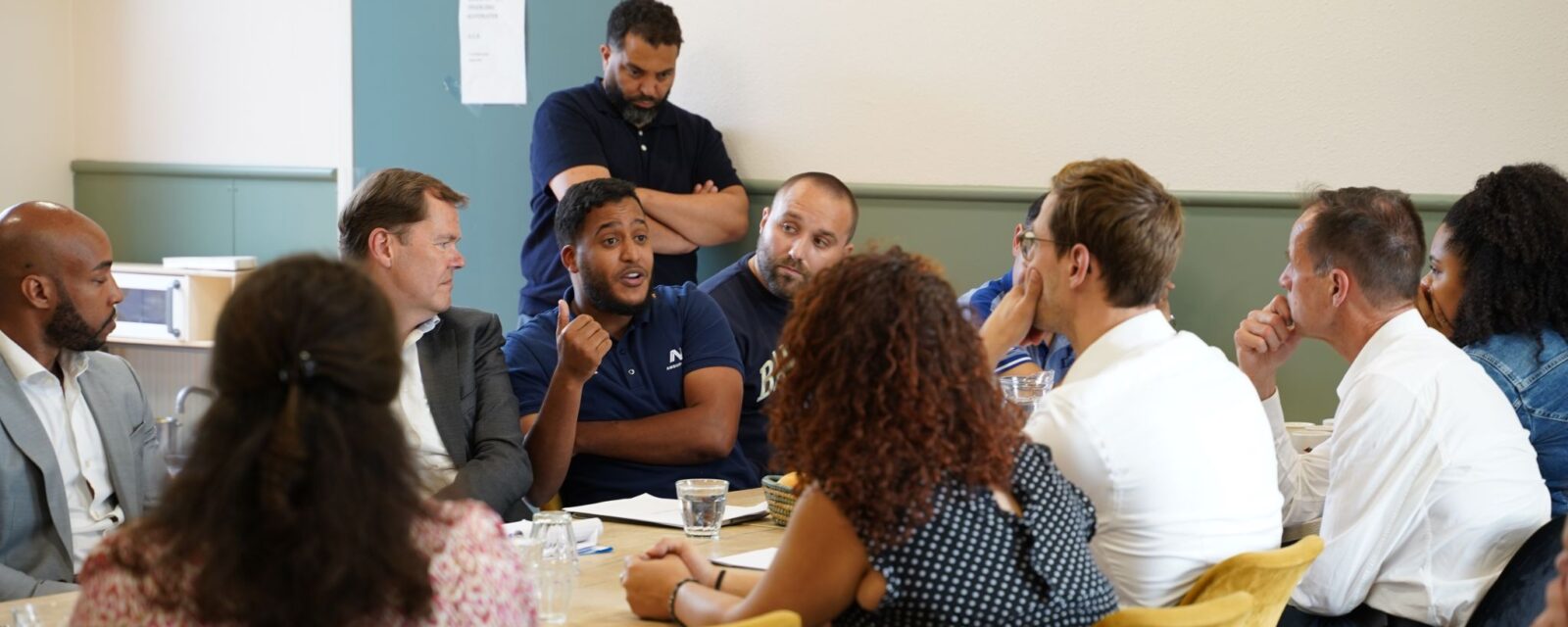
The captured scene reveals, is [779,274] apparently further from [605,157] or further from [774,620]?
[774,620]

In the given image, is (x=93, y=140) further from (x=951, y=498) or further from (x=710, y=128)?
(x=951, y=498)

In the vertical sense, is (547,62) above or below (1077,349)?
above

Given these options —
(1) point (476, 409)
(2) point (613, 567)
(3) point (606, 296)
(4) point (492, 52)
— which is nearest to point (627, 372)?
(3) point (606, 296)

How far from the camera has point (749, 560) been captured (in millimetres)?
2316

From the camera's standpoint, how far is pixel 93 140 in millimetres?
6121

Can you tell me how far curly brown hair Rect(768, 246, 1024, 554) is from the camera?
1.71 metres

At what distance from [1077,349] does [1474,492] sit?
2.43 feet

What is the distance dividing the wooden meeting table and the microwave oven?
123 inches

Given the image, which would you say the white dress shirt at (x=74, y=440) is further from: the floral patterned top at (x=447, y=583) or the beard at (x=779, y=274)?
the beard at (x=779, y=274)

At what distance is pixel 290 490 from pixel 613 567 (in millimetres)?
1000

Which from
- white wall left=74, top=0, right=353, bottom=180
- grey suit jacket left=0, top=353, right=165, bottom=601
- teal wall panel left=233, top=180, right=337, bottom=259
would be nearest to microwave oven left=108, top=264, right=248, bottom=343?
teal wall panel left=233, top=180, right=337, bottom=259

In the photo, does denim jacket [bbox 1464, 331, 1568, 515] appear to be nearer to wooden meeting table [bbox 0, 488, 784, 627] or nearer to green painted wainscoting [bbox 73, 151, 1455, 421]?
green painted wainscoting [bbox 73, 151, 1455, 421]

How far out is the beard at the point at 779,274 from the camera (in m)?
3.90

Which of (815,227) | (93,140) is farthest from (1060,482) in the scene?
(93,140)
